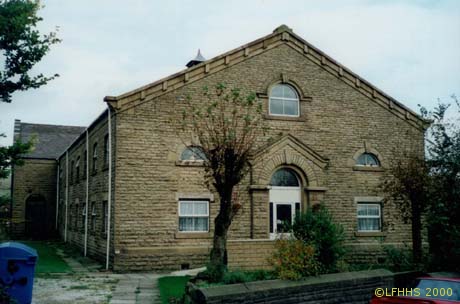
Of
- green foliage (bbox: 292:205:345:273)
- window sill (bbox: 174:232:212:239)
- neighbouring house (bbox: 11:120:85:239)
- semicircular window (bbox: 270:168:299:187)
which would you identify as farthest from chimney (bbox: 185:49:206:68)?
neighbouring house (bbox: 11:120:85:239)

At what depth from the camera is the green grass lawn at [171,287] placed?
1329 centimetres

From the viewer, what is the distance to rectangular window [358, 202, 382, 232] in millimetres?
23062

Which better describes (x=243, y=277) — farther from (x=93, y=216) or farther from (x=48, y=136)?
(x=48, y=136)

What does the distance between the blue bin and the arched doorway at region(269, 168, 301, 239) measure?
1175 cm

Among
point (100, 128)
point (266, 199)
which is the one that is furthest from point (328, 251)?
point (100, 128)

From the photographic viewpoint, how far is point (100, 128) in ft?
74.6

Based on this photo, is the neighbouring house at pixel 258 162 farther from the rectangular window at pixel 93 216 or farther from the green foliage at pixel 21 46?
the green foliage at pixel 21 46

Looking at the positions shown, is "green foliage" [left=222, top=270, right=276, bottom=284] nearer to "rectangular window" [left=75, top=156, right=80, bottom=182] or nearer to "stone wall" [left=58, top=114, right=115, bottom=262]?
"stone wall" [left=58, top=114, right=115, bottom=262]

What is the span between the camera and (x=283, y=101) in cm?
2267

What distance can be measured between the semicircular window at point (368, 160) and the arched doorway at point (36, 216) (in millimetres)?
25341

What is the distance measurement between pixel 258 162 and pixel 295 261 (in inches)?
369

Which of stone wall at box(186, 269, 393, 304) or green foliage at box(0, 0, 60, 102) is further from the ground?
green foliage at box(0, 0, 60, 102)

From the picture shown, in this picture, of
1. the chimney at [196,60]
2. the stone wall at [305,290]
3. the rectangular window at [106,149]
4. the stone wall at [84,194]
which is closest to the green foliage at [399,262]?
the stone wall at [305,290]

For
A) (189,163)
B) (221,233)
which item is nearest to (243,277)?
(221,233)
